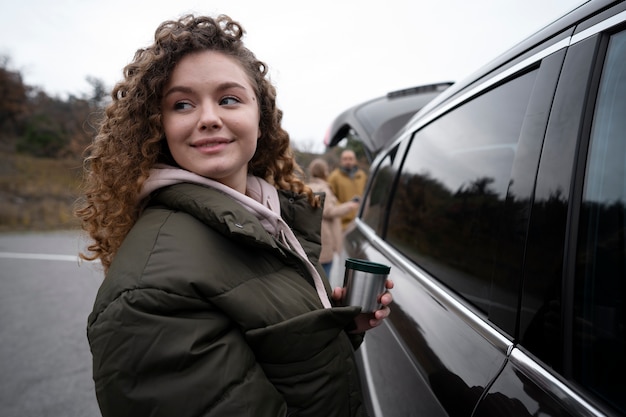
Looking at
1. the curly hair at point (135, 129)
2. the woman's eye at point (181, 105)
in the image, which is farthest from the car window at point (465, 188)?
the woman's eye at point (181, 105)

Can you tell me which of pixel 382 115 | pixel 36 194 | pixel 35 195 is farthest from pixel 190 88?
pixel 36 194

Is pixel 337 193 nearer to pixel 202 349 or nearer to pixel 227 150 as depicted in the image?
pixel 227 150

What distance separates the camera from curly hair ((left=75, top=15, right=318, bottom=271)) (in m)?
1.29

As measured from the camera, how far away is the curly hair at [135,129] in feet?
4.23

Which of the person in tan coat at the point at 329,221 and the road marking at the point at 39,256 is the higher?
the person in tan coat at the point at 329,221

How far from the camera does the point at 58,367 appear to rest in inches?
121

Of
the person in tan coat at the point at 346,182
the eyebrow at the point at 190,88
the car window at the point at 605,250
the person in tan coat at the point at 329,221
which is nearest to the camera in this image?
the car window at the point at 605,250

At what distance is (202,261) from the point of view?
94 centimetres

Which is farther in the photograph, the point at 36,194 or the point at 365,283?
the point at 36,194

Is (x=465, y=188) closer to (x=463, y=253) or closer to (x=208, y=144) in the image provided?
(x=463, y=253)

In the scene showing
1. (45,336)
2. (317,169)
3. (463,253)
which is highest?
(317,169)

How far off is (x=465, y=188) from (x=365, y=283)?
0.53m

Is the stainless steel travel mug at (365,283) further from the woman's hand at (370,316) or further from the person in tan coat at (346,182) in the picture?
the person in tan coat at (346,182)

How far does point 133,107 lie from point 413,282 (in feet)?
4.03
